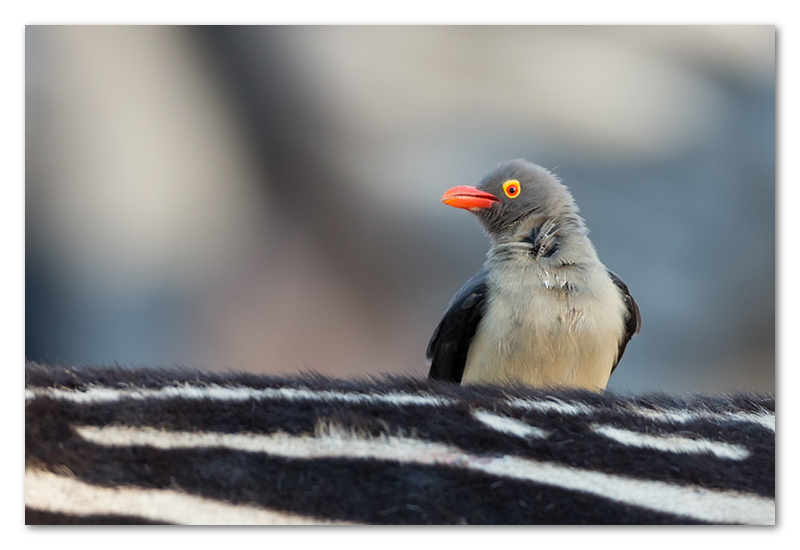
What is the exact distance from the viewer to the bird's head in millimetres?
1977

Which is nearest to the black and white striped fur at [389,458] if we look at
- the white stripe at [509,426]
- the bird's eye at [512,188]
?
the white stripe at [509,426]

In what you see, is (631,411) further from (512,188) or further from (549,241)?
(512,188)

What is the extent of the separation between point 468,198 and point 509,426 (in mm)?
750

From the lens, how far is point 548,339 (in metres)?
1.81

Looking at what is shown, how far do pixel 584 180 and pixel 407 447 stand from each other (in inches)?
44.5

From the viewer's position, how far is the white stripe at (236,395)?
58.5 inches

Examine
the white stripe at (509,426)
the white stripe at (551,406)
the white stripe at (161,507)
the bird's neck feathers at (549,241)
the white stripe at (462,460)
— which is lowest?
the white stripe at (161,507)

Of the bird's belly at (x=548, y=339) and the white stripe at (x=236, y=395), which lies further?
the bird's belly at (x=548, y=339)

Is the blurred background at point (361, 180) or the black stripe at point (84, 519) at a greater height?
the blurred background at point (361, 180)

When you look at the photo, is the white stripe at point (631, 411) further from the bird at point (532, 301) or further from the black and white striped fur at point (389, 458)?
the bird at point (532, 301)

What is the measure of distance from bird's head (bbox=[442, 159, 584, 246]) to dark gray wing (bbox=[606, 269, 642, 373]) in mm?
178

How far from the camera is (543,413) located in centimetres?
146

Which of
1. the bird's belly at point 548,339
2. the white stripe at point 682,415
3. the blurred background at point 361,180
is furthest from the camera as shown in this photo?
the blurred background at point 361,180
